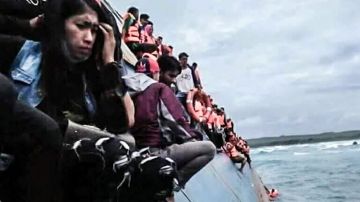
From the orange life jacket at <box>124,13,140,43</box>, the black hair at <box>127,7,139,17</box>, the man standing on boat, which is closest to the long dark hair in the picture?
the orange life jacket at <box>124,13,140,43</box>

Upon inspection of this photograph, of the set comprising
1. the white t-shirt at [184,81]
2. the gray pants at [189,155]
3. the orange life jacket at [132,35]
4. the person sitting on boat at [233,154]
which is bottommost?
the person sitting on boat at [233,154]

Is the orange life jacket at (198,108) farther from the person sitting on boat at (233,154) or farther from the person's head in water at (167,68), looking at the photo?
the person's head in water at (167,68)

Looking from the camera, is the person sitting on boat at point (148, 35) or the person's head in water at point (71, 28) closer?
the person's head in water at point (71, 28)

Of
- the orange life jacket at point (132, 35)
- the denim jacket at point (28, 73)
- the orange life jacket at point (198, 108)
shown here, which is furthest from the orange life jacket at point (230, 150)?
the denim jacket at point (28, 73)

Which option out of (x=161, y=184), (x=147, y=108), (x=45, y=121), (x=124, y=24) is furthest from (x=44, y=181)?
(x=124, y=24)

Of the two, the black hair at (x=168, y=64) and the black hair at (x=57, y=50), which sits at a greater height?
the black hair at (x=168, y=64)

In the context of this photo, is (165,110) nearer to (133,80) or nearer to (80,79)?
(133,80)

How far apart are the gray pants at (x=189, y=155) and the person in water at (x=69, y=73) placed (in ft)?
3.01

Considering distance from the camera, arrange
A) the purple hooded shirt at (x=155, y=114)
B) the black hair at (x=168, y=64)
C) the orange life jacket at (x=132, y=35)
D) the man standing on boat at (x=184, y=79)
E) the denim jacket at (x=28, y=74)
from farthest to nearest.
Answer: the man standing on boat at (x=184, y=79), the orange life jacket at (x=132, y=35), the black hair at (x=168, y=64), the purple hooded shirt at (x=155, y=114), the denim jacket at (x=28, y=74)

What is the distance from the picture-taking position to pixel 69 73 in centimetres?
260

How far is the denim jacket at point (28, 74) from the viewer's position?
2480 millimetres

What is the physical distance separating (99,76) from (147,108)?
2.84 ft

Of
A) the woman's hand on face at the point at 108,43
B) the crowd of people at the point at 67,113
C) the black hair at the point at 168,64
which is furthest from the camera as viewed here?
the black hair at the point at 168,64

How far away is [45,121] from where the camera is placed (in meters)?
2.16
